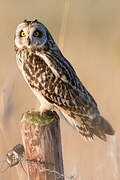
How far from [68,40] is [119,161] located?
264 inches

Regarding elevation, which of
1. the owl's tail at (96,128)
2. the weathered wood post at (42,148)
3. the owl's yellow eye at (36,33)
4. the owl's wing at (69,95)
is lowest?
the weathered wood post at (42,148)

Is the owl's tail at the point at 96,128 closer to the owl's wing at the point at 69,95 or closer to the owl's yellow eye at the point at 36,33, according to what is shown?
the owl's wing at the point at 69,95

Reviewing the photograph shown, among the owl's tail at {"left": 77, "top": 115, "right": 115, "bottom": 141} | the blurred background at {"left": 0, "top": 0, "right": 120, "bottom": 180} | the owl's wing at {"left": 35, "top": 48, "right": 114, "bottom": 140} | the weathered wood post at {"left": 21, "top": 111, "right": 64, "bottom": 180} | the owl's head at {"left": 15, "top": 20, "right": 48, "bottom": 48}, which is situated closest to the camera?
the weathered wood post at {"left": 21, "top": 111, "right": 64, "bottom": 180}

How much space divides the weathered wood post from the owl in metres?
0.78

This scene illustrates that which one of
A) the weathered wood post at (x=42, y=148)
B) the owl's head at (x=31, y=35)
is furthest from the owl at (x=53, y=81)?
the weathered wood post at (x=42, y=148)

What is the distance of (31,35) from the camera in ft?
12.8

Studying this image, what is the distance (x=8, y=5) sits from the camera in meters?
11.6

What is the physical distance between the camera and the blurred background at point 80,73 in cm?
335

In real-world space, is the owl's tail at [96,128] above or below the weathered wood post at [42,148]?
above

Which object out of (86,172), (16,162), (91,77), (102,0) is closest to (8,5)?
(102,0)

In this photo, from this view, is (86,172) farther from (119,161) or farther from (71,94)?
(119,161)

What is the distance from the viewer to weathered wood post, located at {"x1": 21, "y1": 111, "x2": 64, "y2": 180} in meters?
2.89

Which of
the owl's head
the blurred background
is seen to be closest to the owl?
the owl's head

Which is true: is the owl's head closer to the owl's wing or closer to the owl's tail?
the owl's wing
